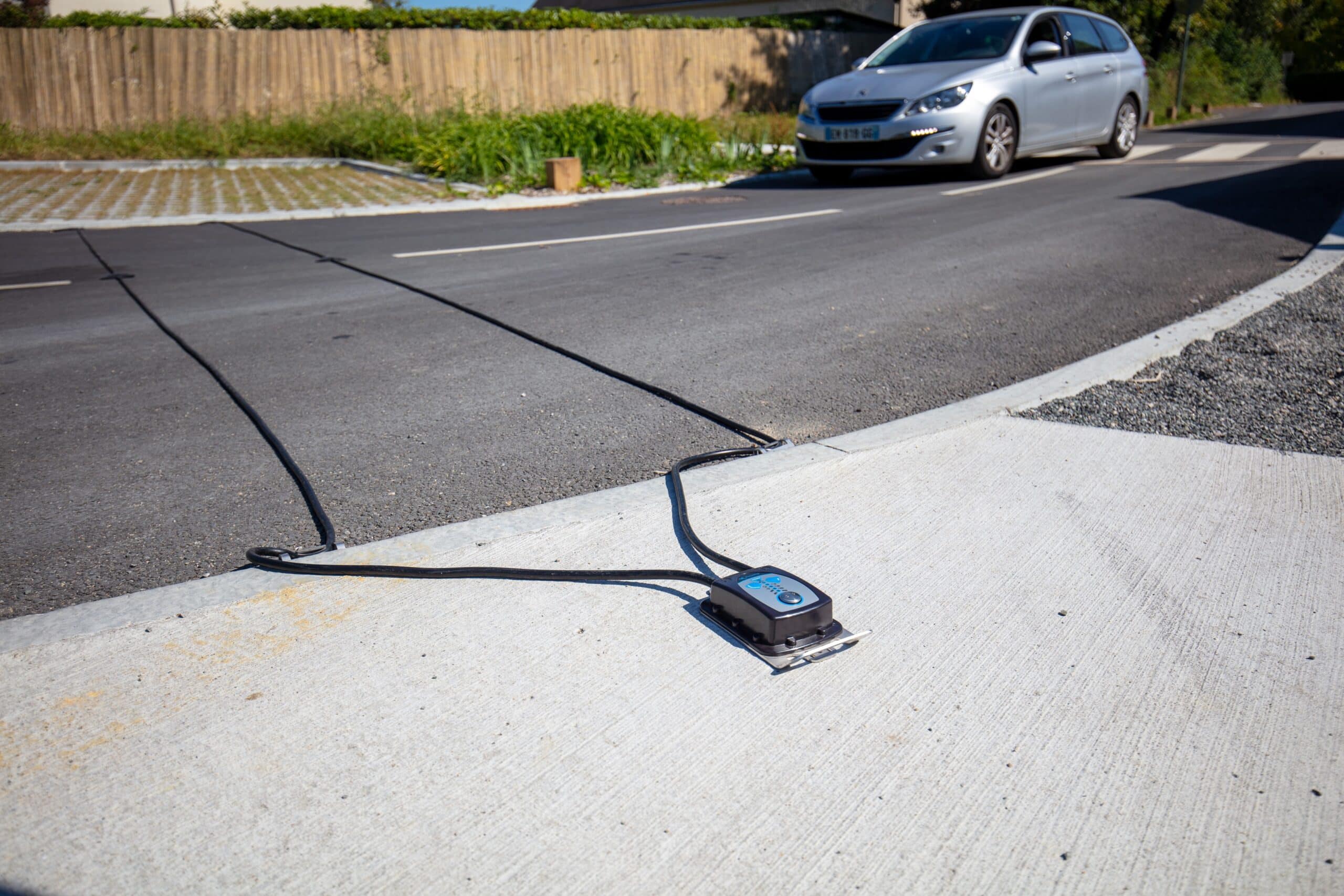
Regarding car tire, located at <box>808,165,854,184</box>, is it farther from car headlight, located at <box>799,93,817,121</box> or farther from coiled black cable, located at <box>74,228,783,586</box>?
coiled black cable, located at <box>74,228,783,586</box>

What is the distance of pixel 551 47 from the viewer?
766 inches

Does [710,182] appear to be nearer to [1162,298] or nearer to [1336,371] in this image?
[1162,298]

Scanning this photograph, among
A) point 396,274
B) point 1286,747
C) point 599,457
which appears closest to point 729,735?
point 1286,747

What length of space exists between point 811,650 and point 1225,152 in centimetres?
1402

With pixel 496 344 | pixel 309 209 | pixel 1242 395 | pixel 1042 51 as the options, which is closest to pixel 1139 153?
pixel 1042 51

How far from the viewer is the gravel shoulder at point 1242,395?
3479 mm

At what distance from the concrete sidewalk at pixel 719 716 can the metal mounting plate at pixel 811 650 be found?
0.03 meters

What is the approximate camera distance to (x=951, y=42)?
1159cm

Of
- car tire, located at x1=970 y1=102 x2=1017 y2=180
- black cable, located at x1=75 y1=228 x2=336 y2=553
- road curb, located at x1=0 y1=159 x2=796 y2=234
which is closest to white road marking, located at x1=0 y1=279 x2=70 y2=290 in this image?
black cable, located at x1=75 y1=228 x2=336 y2=553

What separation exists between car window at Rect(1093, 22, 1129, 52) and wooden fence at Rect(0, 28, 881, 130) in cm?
974

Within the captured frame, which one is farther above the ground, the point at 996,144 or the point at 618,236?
the point at 996,144

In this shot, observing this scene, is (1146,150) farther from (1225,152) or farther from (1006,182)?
(1006,182)

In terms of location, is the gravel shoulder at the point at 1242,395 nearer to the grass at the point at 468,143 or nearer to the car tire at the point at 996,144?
the car tire at the point at 996,144

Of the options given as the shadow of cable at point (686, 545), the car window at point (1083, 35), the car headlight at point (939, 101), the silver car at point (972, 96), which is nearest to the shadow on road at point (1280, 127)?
the car window at point (1083, 35)
